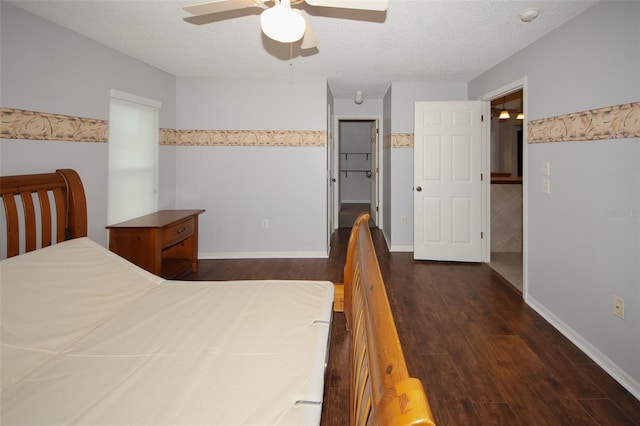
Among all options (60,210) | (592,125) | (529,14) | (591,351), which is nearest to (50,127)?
(60,210)

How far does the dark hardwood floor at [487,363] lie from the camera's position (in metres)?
1.77

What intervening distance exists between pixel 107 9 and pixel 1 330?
7.79 ft

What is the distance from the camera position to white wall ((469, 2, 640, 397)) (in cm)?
205

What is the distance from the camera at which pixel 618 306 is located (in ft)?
6.98

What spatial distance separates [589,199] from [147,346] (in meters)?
2.77

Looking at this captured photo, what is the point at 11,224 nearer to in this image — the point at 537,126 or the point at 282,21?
the point at 282,21

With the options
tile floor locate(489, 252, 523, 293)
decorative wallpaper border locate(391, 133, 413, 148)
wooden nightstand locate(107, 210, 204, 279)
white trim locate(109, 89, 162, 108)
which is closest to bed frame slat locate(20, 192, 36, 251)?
wooden nightstand locate(107, 210, 204, 279)

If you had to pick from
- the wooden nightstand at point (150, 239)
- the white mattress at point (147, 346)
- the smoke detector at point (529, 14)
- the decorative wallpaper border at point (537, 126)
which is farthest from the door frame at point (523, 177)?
the wooden nightstand at point (150, 239)

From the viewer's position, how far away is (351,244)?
214cm

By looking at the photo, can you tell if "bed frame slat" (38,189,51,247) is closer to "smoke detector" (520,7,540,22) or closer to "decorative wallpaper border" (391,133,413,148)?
"smoke detector" (520,7,540,22)

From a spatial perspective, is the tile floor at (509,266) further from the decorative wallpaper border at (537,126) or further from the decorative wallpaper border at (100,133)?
the decorative wallpaper border at (100,133)

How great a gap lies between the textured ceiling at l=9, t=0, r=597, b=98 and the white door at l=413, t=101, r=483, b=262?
0.54 metres

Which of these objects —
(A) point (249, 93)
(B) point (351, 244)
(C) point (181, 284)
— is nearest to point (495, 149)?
(A) point (249, 93)

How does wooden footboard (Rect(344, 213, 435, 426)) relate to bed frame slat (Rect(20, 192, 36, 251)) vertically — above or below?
below
